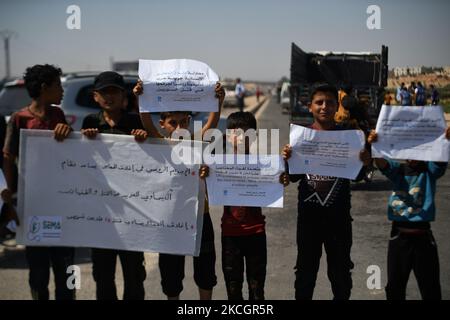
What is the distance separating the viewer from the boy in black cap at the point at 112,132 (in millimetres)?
3477

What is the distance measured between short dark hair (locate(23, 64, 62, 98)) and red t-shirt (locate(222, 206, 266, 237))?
160cm

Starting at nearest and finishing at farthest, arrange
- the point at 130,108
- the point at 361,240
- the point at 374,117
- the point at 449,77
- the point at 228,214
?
the point at 228,214, the point at 449,77, the point at 130,108, the point at 361,240, the point at 374,117

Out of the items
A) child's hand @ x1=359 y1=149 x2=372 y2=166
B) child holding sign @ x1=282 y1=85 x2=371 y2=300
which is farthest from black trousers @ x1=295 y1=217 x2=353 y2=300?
child's hand @ x1=359 y1=149 x2=372 y2=166

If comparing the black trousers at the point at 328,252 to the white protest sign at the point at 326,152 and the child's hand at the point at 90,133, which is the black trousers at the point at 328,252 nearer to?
the white protest sign at the point at 326,152

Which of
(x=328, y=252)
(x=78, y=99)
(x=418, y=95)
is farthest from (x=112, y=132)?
(x=78, y=99)

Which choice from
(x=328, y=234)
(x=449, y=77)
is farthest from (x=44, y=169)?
(x=449, y=77)

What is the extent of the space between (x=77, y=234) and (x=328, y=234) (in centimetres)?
182

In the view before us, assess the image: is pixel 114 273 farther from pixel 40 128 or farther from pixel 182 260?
pixel 40 128

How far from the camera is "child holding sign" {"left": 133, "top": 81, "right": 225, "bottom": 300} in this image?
3541 millimetres

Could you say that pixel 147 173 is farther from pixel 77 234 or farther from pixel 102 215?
pixel 77 234

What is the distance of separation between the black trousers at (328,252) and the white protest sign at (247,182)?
30cm

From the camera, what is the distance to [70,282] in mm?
3588

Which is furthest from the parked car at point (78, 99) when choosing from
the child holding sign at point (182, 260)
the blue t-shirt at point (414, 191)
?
the blue t-shirt at point (414, 191)

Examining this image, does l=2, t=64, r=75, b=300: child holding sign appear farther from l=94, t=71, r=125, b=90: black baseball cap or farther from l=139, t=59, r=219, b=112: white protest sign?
l=139, t=59, r=219, b=112: white protest sign
